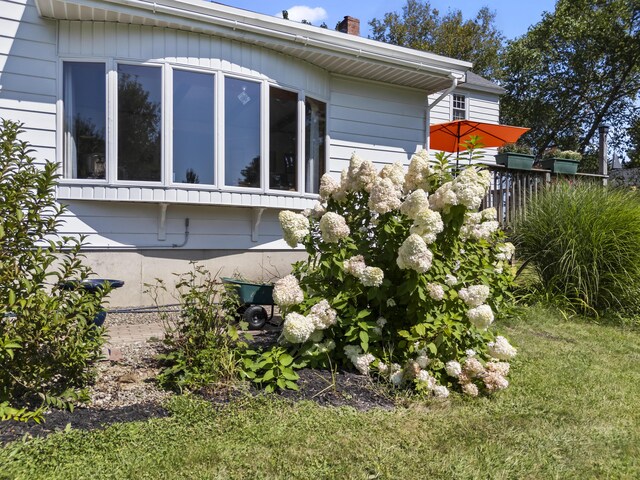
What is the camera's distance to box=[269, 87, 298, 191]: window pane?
6879mm

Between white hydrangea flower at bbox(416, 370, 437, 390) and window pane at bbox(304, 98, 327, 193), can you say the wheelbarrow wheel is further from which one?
window pane at bbox(304, 98, 327, 193)

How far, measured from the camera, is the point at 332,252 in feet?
11.3

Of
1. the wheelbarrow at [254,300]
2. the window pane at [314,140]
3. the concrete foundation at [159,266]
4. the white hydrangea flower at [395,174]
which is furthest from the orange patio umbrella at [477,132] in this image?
the white hydrangea flower at [395,174]

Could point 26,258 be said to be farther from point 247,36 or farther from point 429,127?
point 429,127

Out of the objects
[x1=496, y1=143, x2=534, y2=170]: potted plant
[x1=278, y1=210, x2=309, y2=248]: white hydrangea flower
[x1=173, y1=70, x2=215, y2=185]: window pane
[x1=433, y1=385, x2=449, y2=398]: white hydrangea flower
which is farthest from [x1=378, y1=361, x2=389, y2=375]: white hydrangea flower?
[x1=496, y1=143, x2=534, y2=170]: potted plant

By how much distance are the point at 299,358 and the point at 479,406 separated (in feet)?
3.96

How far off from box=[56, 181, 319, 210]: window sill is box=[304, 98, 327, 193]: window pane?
941 mm

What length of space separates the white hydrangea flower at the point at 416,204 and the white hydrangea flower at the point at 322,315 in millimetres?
808

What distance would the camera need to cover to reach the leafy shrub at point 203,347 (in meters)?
3.07

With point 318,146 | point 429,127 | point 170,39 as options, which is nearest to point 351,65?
point 318,146

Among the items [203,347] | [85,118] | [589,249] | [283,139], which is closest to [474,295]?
[203,347]

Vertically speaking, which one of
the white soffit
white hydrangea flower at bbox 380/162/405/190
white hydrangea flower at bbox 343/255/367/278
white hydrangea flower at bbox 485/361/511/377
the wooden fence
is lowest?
white hydrangea flower at bbox 485/361/511/377

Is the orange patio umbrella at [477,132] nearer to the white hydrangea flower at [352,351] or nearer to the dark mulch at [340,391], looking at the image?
the white hydrangea flower at [352,351]

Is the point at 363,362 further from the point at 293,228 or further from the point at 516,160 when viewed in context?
the point at 516,160
